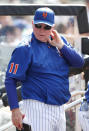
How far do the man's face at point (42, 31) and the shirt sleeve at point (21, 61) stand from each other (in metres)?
0.10

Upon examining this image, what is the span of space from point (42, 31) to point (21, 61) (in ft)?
0.73

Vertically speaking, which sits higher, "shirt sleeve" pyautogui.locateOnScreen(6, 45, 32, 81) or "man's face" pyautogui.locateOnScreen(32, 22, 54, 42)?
"man's face" pyautogui.locateOnScreen(32, 22, 54, 42)

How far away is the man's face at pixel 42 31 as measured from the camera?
4.82 feet

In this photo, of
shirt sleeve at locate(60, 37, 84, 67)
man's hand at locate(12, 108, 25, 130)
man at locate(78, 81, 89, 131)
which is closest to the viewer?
man's hand at locate(12, 108, 25, 130)

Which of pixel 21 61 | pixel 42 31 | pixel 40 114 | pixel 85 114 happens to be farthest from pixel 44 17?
pixel 85 114

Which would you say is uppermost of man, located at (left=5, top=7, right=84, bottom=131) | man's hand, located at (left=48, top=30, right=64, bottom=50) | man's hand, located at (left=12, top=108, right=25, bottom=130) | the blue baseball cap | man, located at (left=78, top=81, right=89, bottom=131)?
the blue baseball cap

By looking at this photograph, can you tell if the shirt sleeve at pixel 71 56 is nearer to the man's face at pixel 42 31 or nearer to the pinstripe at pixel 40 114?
the man's face at pixel 42 31

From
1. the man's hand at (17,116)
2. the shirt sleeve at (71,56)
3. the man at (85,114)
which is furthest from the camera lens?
the man at (85,114)

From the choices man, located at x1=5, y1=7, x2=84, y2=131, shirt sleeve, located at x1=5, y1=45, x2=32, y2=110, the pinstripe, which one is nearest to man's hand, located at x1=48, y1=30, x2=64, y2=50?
man, located at x1=5, y1=7, x2=84, y2=131

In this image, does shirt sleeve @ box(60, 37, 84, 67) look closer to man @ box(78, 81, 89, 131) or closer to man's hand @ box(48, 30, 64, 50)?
man's hand @ box(48, 30, 64, 50)

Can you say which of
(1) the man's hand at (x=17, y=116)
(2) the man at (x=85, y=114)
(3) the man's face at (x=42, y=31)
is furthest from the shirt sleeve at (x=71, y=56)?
(1) the man's hand at (x=17, y=116)

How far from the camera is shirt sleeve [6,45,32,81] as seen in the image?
1451 mm

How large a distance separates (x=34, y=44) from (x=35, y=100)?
350 millimetres

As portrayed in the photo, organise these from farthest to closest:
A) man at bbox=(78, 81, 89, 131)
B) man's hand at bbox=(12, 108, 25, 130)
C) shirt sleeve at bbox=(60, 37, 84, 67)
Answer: man at bbox=(78, 81, 89, 131) < shirt sleeve at bbox=(60, 37, 84, 67) < man's hand at bbox=(12, 108, 25, 130)
